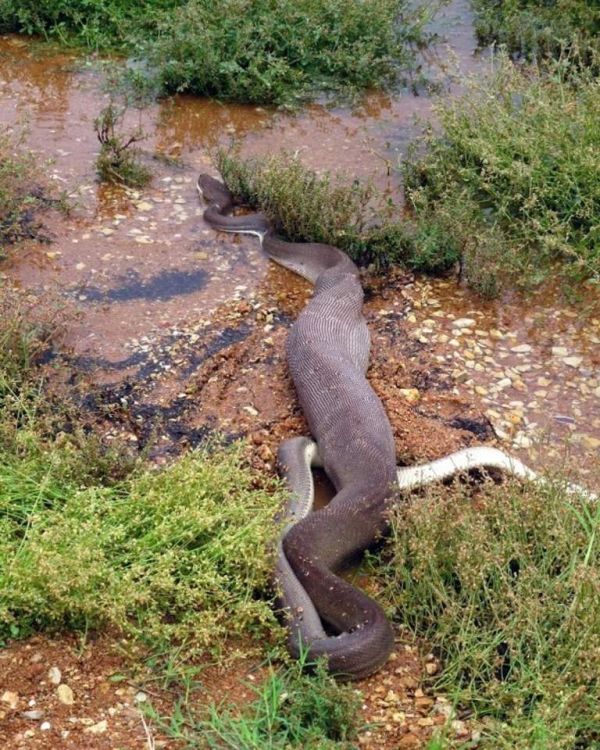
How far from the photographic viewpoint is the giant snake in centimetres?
438

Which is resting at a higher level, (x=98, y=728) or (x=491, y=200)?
(x=491, y=200)

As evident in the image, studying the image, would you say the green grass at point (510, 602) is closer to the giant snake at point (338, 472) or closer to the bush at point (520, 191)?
the giant snake at point (338, 472)

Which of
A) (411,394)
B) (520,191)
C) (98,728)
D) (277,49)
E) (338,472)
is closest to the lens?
(98,728)

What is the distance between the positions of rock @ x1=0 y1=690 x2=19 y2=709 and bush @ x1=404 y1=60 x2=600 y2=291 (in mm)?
4155

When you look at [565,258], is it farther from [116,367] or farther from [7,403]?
[7,403]

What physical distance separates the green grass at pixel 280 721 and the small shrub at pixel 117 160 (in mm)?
5169

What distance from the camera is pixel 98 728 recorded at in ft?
12.6

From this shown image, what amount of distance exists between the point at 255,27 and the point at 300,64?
0.55 meters

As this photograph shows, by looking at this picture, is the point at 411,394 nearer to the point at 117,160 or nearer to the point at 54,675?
the point at 54,675

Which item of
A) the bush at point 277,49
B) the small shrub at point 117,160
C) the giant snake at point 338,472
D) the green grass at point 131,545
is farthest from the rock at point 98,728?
the bush at point 277,49

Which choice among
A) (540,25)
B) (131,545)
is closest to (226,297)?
(131,545)

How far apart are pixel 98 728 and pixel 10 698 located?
14.1 inches

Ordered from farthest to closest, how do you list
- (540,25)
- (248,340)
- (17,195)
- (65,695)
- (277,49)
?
1. (540,25)
2. (277,49)
3. (17,195)
4. (248,340)
5. (65,695)

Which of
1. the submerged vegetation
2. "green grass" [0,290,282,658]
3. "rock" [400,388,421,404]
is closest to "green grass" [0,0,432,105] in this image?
the submerged vegetation
